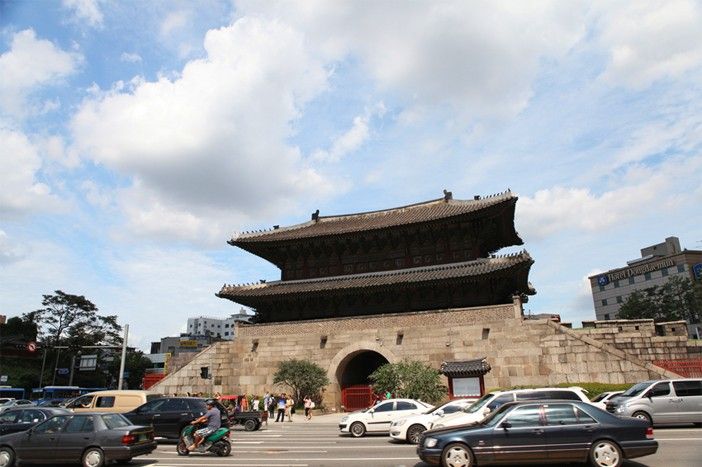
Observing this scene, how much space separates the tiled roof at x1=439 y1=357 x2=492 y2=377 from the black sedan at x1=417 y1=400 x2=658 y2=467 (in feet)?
53.0

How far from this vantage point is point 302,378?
93.4ft

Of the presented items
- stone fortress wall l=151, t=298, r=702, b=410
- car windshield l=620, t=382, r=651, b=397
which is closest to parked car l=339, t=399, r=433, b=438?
car windshield l=620, t=382, r=651, b=397

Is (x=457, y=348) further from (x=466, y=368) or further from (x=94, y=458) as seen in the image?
(x=94, y=458)

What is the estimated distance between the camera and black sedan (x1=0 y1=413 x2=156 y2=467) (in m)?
11.2

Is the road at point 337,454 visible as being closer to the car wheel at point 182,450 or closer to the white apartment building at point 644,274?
the car wheel at point 182,450

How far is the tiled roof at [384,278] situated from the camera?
28.2 meters

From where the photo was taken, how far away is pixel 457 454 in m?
9.10

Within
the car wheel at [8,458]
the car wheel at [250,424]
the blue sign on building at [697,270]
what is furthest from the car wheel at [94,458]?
the blue sign on building at [697,270]

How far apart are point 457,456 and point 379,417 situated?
885 cm

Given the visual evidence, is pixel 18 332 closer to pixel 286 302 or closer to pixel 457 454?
pixel 286 302

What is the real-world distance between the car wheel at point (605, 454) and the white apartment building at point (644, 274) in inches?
3094

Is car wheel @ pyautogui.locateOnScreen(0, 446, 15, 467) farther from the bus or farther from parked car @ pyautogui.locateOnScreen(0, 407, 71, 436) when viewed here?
the bus

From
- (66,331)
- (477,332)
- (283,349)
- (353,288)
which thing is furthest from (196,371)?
(66,331)

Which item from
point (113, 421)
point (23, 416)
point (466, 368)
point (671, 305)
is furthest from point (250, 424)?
point (671, 305)
